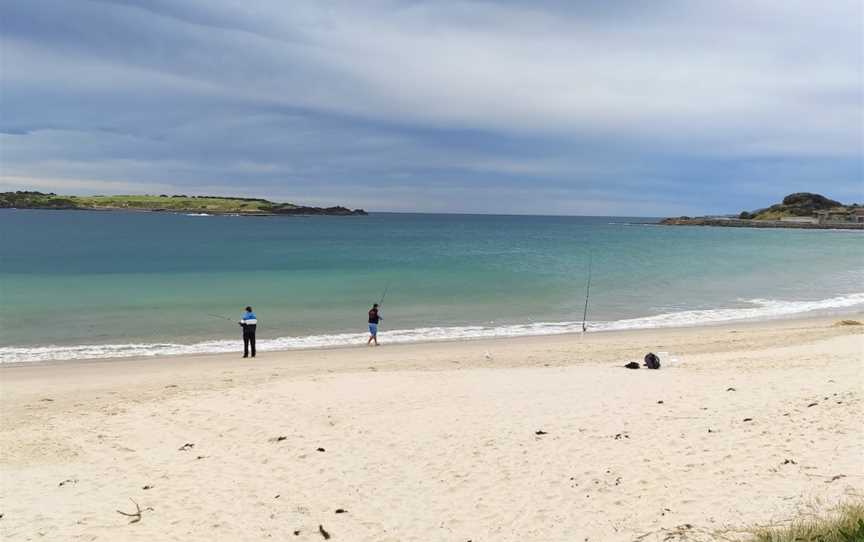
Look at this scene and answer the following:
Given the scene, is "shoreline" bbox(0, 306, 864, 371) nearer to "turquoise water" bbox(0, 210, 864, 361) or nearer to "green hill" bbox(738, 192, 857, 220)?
"turquoise water" bbox(0, 210, 864, 361)

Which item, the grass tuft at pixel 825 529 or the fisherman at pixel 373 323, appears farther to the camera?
the fisherman at pixel 373 323

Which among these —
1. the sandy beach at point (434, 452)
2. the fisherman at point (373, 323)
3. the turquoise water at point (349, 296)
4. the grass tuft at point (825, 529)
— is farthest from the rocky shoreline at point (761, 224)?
the grass tuft at point (825, 529)

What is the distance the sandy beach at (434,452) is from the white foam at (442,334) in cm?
332

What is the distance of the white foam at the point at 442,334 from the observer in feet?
58.4

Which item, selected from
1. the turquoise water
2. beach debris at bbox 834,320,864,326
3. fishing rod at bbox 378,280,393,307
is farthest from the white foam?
fishing rod at bbox 378,280,393,307

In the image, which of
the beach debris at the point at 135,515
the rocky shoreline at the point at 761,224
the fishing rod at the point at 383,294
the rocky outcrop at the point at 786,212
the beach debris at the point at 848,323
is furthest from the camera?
the rocky outcrop at the point at 786,212

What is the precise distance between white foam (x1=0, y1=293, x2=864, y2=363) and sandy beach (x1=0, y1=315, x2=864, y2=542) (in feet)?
10.9

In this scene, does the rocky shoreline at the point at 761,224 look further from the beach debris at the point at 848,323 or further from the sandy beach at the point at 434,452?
the sandy beach at the point at 434,452

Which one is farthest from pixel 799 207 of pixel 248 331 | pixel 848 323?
pixel 248 331

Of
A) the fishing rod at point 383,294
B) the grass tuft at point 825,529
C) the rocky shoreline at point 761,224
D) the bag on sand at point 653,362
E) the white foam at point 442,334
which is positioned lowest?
the white foam at point 442,334

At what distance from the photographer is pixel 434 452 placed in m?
8.66

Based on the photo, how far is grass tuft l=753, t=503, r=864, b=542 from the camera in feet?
16.1

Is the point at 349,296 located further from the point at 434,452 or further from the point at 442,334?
the point at 434,452

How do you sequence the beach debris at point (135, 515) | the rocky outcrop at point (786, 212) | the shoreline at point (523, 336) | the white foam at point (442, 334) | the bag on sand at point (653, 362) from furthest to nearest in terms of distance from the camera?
the rocky outcrop at point (786, 212) → the white foam at point (442, 334) → the shoreline at point (523, 336) → the bag on sand at point (653, 362) → the beach debris at point (135, 515)
